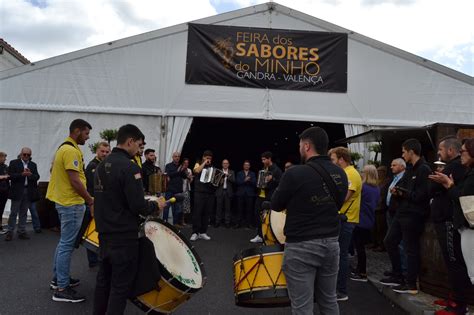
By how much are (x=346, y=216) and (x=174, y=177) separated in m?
5.85

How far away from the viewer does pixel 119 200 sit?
322cm

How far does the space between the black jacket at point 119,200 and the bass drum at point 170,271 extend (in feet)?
0.65

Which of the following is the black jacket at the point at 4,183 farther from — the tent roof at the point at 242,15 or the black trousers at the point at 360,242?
the black trousers at the point at 360,242

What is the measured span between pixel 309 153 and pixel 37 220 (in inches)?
300

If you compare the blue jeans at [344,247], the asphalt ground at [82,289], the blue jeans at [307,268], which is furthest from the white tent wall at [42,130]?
the blue jeans at [307,268]

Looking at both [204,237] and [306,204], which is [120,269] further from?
[204,237]

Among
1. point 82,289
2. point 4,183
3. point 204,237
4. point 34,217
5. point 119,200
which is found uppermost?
point 119,200

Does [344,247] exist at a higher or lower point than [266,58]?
lower

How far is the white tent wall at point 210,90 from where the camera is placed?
1041 centimetres

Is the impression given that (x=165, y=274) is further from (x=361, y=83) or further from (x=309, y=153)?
(x=361, y=83)

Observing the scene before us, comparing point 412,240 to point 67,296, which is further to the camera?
point 412,240

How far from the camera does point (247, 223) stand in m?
10.8

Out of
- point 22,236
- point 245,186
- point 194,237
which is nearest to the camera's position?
point 22,236

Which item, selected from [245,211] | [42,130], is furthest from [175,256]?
[42,130]
